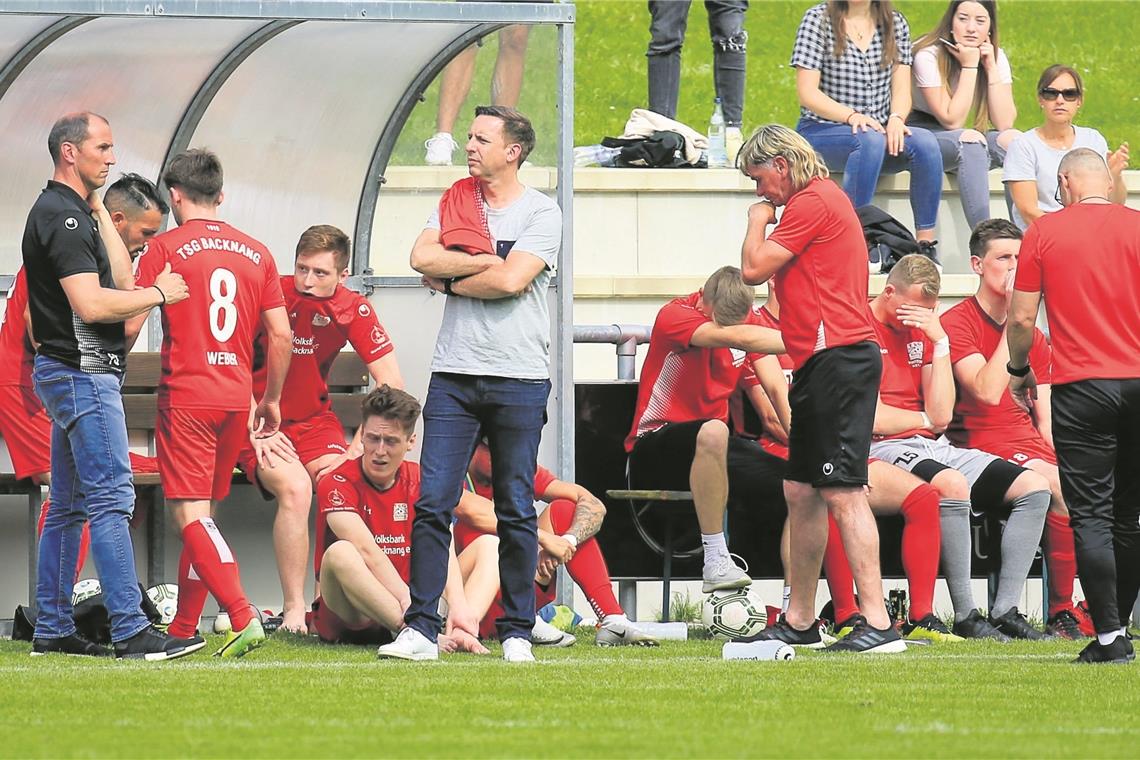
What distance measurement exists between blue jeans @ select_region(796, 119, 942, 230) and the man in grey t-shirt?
15.9ft

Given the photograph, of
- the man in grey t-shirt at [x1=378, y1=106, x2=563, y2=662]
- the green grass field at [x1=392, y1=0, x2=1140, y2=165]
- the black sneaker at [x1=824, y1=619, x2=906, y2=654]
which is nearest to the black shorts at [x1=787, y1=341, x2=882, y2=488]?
the black sneaker at [x1=824, y1=619, x2=906, y2=654]

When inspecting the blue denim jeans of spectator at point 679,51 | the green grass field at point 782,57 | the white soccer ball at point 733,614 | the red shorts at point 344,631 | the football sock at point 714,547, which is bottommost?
the white soccer ball at point 733,614

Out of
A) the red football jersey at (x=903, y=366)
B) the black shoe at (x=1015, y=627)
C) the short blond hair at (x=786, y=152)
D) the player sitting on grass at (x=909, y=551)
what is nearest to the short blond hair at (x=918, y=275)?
the red football jersey at (x=903, y=366)

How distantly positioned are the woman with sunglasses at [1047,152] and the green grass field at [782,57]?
1160cm

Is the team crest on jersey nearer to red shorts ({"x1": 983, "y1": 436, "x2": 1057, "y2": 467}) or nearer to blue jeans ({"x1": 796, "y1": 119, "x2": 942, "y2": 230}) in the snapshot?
red shorts ({"x1": 983, "y1": 436, "x2": 1057, "y2": 467})

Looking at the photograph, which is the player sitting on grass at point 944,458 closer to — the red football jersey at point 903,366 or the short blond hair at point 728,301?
the red football jersey at point 903,366

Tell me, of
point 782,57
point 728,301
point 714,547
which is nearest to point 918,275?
point 728,301

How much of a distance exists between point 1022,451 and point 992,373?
46 centimetres

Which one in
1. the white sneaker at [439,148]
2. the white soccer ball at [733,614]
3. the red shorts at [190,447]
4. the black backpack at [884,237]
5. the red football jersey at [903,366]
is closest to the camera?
the red shorts at [190,447]

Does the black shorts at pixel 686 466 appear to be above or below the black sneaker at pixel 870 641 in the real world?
above

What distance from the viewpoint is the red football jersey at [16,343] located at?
8.73 meters

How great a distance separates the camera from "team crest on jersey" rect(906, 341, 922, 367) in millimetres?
10195

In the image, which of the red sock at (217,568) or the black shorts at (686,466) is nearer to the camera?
the red sock at (217,568)

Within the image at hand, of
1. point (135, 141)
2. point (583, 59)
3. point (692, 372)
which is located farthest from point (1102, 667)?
point (583, 59)
